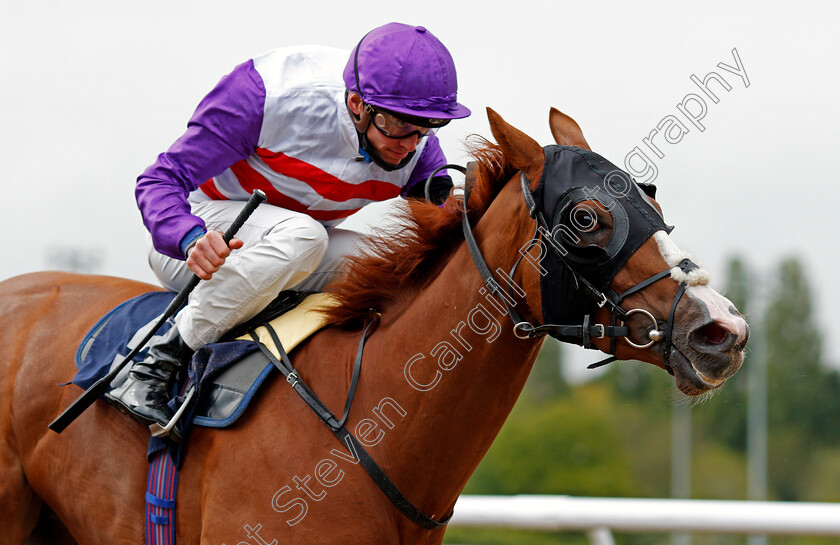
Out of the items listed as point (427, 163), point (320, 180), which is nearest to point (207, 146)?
point (320, 180)

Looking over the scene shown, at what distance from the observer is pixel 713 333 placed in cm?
224

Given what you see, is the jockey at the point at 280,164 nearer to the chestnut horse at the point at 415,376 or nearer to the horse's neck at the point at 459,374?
the chestnut horse at the point at 415,376

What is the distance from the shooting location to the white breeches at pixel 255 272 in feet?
9.18

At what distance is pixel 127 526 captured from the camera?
290 cm

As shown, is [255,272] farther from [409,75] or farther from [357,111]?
[409,75]

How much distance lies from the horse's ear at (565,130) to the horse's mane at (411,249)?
22 cm

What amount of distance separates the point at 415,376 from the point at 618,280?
67 centimetres

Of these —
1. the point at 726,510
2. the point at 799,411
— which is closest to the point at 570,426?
the point at 799,411

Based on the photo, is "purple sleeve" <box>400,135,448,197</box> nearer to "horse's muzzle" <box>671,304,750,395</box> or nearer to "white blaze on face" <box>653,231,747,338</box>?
"white blaze on face" <box>653,231,747,338</box>

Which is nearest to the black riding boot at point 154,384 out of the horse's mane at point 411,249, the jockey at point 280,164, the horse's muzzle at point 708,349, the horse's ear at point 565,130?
the jockey at point 280,164

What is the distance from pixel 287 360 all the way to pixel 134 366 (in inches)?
21.8

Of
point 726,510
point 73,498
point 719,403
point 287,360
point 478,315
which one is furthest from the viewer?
point 719,403

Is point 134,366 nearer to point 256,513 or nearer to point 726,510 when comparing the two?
point 256,513

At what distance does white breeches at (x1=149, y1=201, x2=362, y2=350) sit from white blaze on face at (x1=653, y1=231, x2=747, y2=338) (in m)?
1.13
